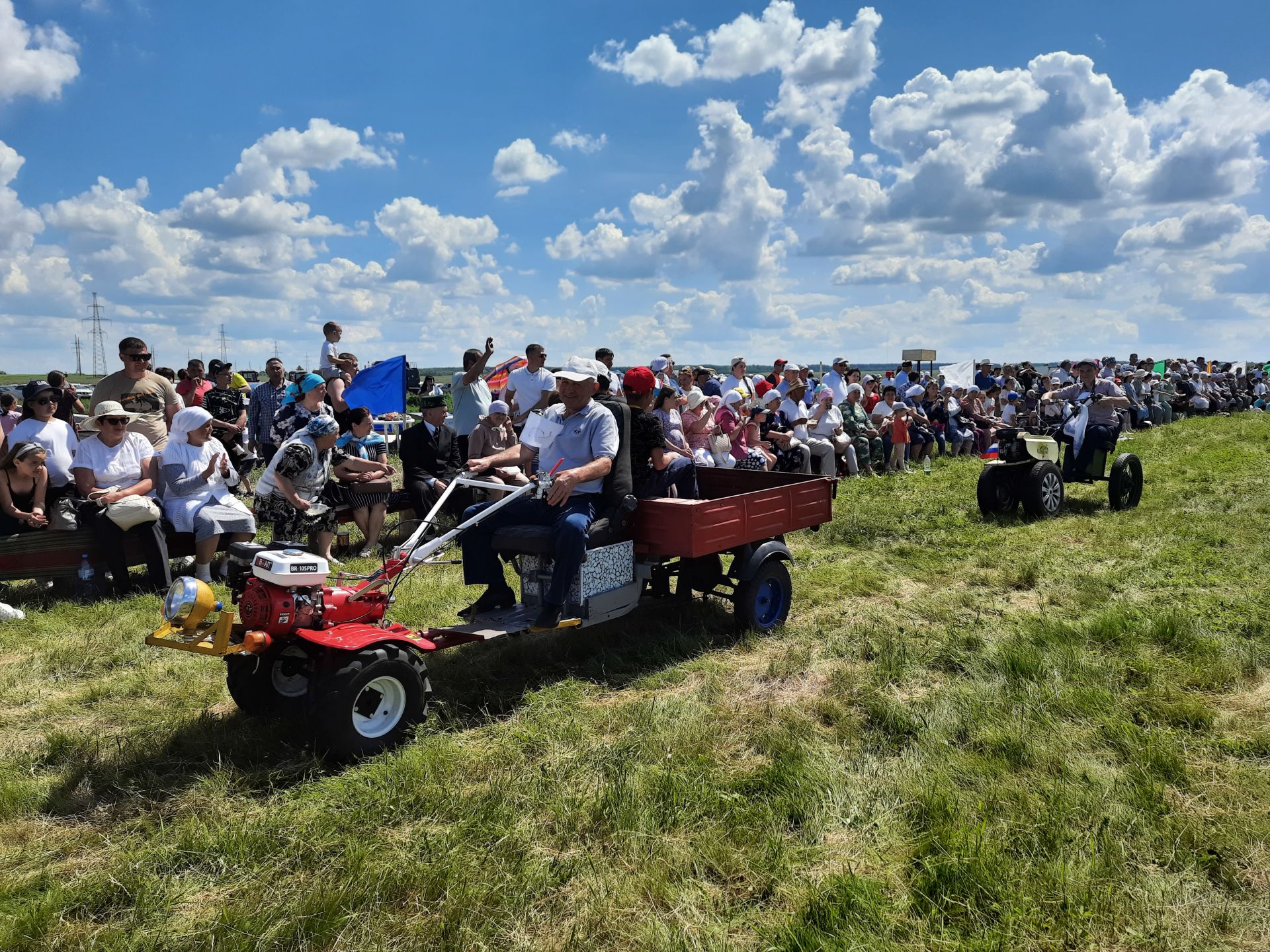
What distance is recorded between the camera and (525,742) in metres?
4.27

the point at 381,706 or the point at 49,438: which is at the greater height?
the point at 49,438

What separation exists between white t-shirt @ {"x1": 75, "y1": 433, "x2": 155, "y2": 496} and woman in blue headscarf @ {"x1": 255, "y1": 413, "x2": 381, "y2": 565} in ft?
3.18

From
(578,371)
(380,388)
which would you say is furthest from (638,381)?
(380,388)

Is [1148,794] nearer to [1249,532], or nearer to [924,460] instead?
[1249,532]

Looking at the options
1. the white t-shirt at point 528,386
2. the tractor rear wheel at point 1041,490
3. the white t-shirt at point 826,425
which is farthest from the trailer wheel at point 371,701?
the white t-shirt at point 826,425

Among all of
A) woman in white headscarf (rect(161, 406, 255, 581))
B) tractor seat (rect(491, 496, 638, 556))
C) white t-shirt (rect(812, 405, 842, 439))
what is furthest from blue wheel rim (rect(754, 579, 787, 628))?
white t-shirt (rect(812, 405, 842, 439))

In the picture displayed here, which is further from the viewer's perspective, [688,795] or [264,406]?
[264,406]

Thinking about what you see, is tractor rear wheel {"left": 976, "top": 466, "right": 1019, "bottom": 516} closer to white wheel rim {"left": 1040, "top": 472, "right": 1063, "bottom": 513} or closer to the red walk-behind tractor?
white wheel rim {"left": 1040, "top": 472, "right": 1063, "bottom": 513}

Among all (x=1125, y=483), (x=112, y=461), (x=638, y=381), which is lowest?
(x=1125, y=483)

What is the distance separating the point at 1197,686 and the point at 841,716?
2.03 m

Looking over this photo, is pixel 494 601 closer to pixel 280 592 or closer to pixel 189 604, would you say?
pixel 280 592

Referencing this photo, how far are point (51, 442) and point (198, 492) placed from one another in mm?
1381

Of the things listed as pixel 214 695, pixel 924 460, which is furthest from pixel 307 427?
pixel 924 460

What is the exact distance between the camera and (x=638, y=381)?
6.18 m
